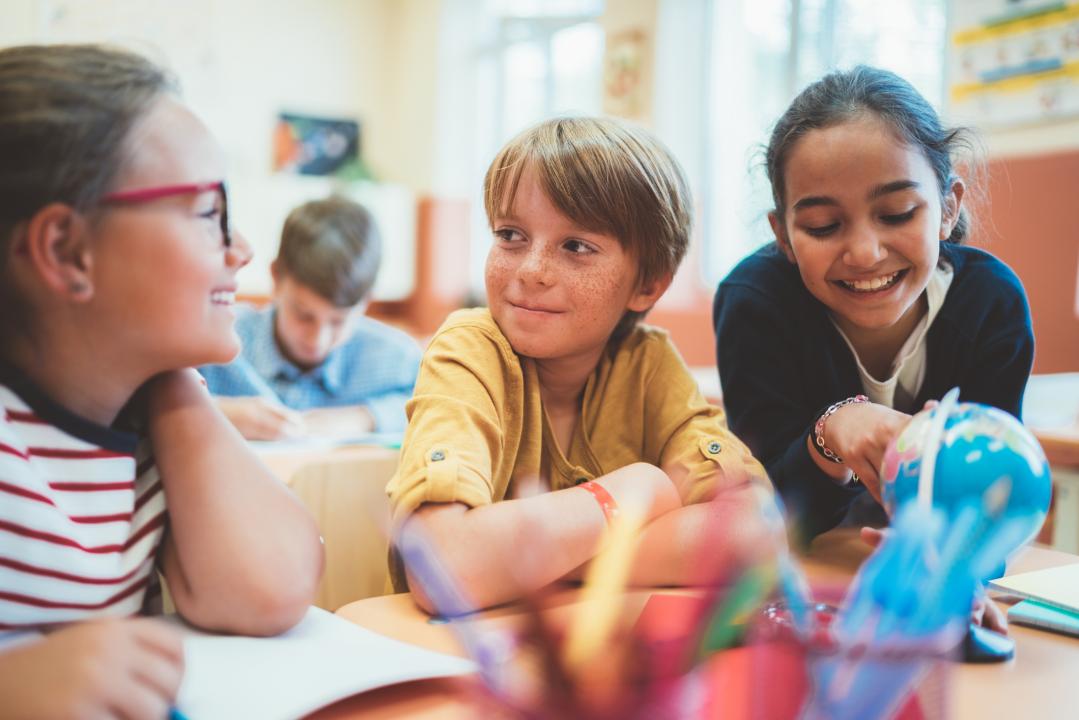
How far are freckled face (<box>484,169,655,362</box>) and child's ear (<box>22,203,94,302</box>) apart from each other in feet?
1.67

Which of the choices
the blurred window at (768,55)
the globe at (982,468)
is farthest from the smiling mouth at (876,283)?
the blurred window at (768,55)

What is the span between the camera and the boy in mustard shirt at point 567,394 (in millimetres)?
834

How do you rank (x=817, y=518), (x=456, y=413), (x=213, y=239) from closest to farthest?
1. (x=213, y=239)
2. (x=456, y=413)
3. (x=817, y=518)

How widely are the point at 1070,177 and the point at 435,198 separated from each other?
447 centimetres

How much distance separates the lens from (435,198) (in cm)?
631

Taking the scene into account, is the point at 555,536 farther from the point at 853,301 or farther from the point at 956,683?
the point at 853,301

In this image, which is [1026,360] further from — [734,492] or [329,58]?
[329,58]

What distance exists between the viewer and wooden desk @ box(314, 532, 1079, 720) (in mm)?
586

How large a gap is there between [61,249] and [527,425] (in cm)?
58

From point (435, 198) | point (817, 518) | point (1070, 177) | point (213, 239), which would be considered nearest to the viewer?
point (213, 239)

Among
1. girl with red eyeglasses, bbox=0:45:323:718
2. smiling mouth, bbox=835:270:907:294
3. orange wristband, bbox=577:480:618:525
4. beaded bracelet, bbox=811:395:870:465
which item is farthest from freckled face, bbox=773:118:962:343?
girl with red eyeglasses, bbox=0:45:323:718

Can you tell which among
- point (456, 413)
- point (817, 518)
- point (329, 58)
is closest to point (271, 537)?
point (456, 413)

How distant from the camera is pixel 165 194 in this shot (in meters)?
0.69

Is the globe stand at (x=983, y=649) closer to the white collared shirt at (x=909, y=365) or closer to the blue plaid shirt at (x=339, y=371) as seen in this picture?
the white collared shirt at (x=909, y=365)
